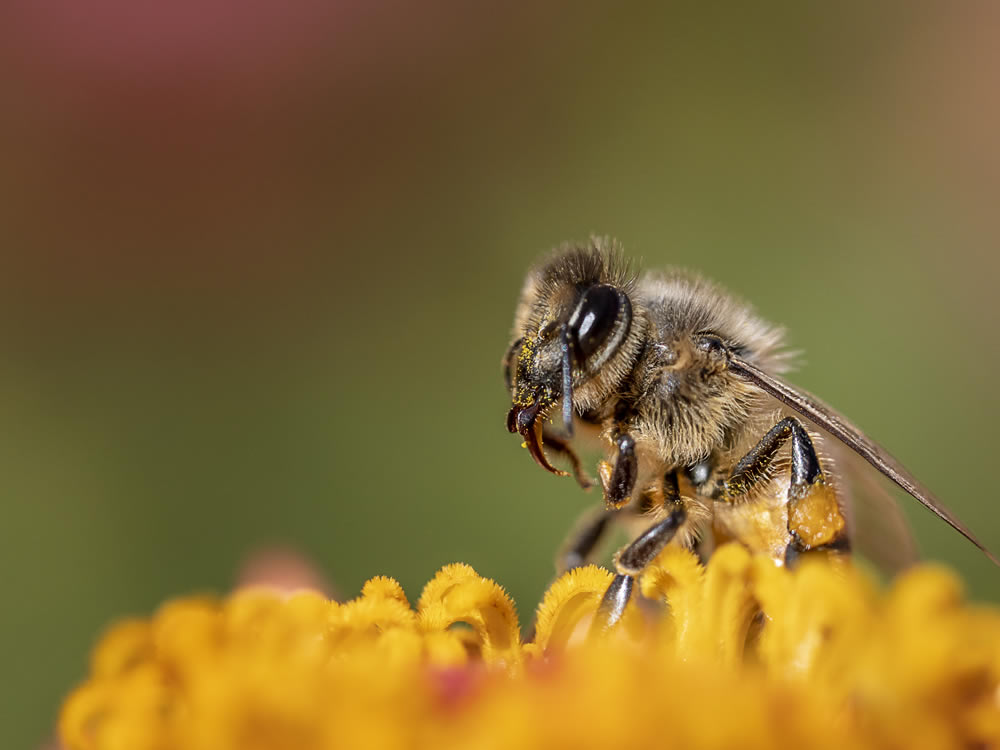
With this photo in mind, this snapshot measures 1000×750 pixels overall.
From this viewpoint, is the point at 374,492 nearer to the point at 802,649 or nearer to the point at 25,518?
the point at 25,518

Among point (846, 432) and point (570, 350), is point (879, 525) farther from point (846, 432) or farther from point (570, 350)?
point (570, 350)

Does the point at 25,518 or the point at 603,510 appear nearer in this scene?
the point at 603,510

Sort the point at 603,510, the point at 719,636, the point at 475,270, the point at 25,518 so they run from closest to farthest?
the point at 719,636
the point at 603,510
the point at 25,518
the point at 475,270

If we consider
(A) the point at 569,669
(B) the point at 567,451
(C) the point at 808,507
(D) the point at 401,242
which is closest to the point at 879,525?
(C) the point at 808,507

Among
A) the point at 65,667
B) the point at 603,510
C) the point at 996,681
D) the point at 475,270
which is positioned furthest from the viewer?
the point at 475,270

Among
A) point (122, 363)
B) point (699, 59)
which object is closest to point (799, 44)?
point (699, 59)

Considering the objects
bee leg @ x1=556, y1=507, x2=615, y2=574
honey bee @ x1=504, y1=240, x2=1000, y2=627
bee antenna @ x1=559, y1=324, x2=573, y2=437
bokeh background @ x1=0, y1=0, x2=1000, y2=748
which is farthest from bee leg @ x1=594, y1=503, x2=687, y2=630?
bokeh background @ x1=0, y1=0, x2=1000, y2=748

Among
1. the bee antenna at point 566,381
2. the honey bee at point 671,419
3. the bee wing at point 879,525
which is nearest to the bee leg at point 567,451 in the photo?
the honey bee at point 671,419
